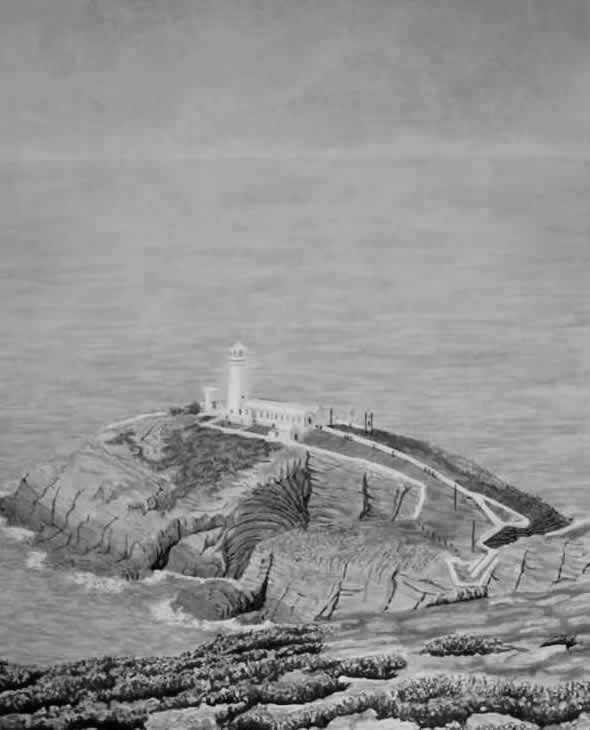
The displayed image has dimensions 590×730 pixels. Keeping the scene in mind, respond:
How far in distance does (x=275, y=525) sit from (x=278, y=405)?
1.12m

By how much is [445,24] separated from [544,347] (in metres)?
2.80

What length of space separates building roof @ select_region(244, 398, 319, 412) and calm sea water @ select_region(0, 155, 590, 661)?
16cm

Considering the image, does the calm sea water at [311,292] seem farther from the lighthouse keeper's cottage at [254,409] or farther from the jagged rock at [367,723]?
the jagged rock at [367,723]

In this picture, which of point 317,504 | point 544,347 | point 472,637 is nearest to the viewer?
point 472,637

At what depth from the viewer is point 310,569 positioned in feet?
42.8

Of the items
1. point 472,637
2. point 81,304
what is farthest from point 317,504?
point 81,304

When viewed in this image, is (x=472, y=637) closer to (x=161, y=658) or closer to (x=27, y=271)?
(x=161, y=658)

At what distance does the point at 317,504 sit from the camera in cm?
1373

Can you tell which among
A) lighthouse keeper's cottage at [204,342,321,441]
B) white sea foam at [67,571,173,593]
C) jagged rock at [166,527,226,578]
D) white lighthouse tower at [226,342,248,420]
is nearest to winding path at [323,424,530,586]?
lighthouse keeper's cottage at [204,342,321,441]

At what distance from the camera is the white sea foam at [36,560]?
1360cm

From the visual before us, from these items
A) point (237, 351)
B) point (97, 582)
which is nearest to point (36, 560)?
point (97, 582)

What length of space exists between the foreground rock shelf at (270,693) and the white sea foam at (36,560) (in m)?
0.88

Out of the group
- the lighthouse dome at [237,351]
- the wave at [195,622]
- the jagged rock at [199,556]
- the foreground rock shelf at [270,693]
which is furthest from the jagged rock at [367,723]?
the lighthouse dome at [237,351]

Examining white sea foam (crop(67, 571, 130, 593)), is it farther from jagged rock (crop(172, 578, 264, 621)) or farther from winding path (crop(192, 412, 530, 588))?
winding path (crop(192, 412, 530, 588))
